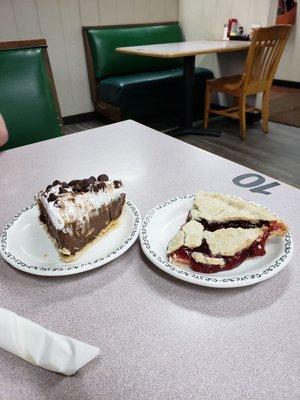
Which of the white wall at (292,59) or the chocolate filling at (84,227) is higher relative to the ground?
the chocolate filling at (84,227)

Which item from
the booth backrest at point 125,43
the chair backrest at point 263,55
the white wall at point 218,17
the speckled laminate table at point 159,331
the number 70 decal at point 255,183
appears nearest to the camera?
the speckled laminate table at point 159,331

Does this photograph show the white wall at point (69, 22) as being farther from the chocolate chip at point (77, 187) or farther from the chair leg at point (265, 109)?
the chocolate chip at point (77, 187)

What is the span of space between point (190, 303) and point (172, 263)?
8cm

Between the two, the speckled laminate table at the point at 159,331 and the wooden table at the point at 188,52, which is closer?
the speckled laminate table at the point at 159,331

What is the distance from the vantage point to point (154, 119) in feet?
13.7

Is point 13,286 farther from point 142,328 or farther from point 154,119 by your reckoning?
point 154,119

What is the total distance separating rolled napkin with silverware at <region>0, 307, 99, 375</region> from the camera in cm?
42

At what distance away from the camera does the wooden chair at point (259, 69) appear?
2844mm

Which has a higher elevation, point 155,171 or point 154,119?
point 155,171

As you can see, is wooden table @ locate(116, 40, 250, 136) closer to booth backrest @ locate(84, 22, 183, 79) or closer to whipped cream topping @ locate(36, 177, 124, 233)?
booth backrest @ locate(84, 22, 183, 79)

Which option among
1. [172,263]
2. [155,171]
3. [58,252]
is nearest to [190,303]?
[172,263]

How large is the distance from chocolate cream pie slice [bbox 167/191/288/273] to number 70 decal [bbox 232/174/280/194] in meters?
0.27

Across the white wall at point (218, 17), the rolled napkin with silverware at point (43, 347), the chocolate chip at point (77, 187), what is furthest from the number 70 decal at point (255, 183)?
the white wall at point (218, 17)

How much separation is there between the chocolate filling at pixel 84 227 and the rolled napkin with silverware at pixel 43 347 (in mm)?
184
